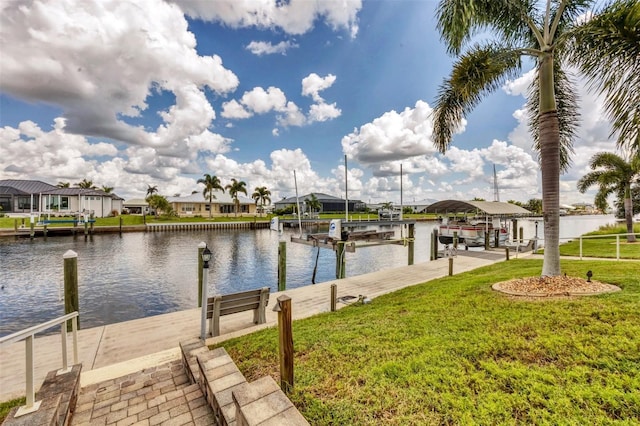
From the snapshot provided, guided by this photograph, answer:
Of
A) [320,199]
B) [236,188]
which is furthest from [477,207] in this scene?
[320,199]

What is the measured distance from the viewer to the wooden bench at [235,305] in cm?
616

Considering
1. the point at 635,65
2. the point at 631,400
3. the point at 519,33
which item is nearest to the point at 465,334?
the point at 631,400

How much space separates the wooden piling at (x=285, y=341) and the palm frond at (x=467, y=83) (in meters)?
6.95

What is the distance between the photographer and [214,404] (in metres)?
3.06

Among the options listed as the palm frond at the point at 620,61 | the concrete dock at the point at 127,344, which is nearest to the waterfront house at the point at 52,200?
the concrete dock at the point at 127,344

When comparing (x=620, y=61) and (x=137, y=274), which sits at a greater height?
(x=620, y=61)

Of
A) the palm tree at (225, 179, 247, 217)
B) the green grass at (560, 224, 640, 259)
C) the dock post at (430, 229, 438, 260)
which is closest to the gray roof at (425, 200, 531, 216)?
the green grass at (560, 224, 640, 259)

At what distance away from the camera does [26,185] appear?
53.3 metres

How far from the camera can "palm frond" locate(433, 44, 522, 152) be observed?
7164mm

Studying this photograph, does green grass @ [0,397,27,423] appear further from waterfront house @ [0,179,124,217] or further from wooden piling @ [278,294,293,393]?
waterfront house @ [0,179,124,217]

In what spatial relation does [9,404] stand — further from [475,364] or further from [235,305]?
[475,364]

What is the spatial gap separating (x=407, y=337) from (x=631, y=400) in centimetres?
228

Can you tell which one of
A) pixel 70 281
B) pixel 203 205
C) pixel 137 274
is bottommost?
pixel 137 274

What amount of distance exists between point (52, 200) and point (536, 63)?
59526 mm
